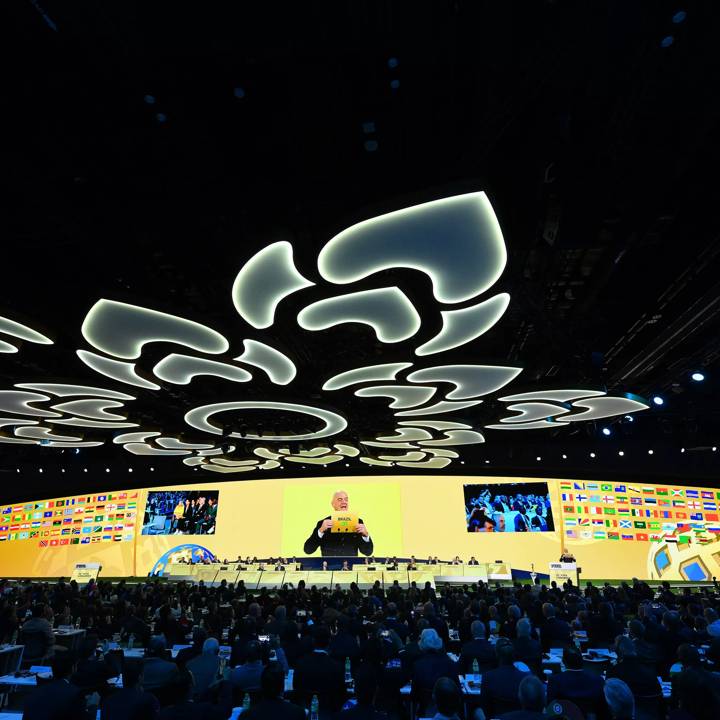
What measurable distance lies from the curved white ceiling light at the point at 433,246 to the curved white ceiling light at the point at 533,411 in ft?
28.6

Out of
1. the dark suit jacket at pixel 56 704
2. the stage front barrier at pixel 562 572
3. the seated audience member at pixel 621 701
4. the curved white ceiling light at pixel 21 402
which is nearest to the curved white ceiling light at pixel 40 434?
the curved white ceiling light at pixel 21 402

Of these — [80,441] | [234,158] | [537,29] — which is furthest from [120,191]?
[80,441]

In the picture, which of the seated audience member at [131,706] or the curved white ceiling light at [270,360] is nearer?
the seated audience member at [131,706]

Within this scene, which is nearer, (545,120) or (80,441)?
(545,120)

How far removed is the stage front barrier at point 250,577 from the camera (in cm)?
2262

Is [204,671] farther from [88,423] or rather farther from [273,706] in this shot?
[88,423]

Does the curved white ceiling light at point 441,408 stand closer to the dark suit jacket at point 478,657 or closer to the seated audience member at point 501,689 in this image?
the dark suit jacket at point 478,657

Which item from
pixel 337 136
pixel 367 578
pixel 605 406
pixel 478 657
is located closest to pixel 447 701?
pixel 478 657

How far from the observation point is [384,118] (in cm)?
620

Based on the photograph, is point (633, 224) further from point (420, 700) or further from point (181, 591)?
point (181, 591)

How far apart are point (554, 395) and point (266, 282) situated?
9.26m

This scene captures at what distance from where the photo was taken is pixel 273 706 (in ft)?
13.1

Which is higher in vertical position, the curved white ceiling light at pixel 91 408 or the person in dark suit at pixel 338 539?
the curved white ceiling light at pixel 91 408

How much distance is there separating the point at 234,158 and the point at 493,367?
713 centimetres
